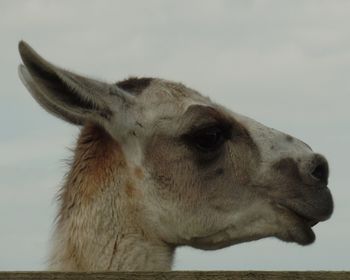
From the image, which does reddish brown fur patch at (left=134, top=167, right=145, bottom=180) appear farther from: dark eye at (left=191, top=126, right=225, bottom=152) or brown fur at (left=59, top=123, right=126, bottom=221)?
dark eye at (left=191, top=126, right=225, bottom=152)

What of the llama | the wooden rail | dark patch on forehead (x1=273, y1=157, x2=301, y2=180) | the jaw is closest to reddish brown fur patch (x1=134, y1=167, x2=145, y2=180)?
the llama

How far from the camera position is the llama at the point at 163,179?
560cm

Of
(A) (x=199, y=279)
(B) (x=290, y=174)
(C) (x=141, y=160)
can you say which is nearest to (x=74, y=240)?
(C) (x=141, y=160)

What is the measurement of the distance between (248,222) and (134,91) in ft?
4.77

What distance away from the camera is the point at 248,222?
19.5ft

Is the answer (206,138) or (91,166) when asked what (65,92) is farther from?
(206,138)

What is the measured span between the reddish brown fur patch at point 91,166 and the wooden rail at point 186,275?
236cm

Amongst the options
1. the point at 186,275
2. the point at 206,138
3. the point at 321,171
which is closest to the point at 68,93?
the point at 206,138

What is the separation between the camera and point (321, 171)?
234 inches

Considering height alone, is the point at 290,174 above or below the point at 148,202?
above

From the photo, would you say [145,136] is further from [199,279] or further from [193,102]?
[199,279]

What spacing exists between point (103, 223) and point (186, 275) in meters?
2.28

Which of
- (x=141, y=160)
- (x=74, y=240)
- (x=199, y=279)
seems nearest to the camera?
(x=199, y=279)

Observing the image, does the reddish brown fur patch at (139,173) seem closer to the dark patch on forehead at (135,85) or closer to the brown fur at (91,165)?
the brown fur at (91,165)
